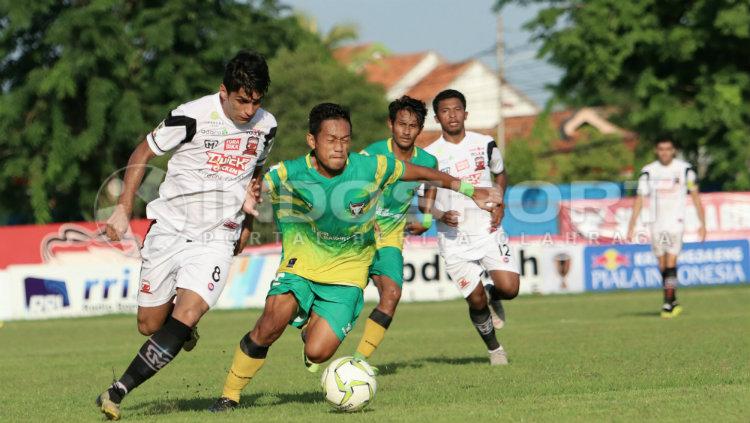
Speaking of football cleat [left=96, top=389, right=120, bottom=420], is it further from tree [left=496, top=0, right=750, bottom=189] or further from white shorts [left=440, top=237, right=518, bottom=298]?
tree [left=496, top=0, right=750, bottom=189]

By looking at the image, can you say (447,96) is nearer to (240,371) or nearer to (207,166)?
(207,166)

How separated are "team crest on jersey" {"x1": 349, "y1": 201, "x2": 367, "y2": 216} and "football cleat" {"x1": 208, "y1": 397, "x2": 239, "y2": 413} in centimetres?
162

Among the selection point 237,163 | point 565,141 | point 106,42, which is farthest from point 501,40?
point 237,163

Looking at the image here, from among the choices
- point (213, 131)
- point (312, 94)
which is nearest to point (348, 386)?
point (213, 131)

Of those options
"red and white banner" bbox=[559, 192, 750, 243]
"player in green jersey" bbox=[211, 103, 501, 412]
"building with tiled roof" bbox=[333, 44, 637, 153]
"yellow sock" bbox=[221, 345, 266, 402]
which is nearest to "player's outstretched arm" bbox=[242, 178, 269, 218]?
"player in green jersey" bbox=[211, 103, 501, 412]

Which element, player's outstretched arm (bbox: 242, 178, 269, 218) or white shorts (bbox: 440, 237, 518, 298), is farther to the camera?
white shorts (bbox: 440, 237, 518, 298)

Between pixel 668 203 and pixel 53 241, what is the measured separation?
15952 mm

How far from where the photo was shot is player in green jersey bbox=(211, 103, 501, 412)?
8.55 metres

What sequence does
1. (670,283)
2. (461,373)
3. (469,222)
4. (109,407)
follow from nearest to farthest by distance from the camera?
(109,407), (461,373), (469,222), (670,283)

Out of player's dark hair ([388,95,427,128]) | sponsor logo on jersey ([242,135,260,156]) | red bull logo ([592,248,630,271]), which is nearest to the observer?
→ sponsor logo on jersey ([242,135,260,156])

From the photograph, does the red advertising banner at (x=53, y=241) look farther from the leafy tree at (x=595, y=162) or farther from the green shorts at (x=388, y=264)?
the leafy tree at (x=595, y=162)

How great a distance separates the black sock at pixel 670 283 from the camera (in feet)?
58.4

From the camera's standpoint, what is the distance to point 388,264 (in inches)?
432

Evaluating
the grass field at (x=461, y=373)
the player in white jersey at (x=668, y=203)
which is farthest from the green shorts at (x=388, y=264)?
the player in white jersey at (x=668, y=203)
